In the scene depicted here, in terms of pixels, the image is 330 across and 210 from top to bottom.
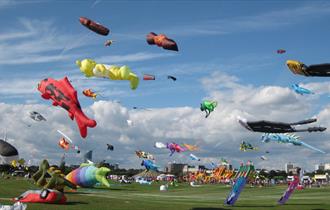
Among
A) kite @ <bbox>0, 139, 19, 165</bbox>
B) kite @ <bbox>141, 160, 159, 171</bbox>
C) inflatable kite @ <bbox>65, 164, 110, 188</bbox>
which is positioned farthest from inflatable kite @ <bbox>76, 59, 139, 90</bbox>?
kite @ <bbox>141, 160, 159, 171</bbox>

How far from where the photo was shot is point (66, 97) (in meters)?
25.6

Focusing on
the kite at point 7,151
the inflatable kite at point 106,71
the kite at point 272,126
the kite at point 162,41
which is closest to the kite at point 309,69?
the kite at point 272,126

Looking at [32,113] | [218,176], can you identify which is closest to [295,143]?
[32,113]

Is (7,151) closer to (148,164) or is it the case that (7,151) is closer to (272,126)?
(272,126)

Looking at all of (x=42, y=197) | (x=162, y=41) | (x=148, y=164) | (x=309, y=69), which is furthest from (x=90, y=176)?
(x=148, y=164)

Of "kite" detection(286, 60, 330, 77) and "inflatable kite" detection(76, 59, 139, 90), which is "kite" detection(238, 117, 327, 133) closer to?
"kite" detection(286, 60, 330, 77)

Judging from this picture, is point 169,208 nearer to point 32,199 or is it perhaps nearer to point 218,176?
point 32,199

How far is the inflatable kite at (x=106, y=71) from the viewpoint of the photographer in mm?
28750

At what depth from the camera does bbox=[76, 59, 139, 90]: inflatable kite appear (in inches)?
1132

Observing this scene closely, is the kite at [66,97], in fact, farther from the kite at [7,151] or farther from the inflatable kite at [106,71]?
A: the kite at [7,151]

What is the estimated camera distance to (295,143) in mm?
46562

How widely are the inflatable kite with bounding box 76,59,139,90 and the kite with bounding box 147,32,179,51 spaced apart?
392cm

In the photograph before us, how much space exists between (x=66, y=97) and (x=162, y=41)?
30.7ft

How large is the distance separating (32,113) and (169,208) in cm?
2264
